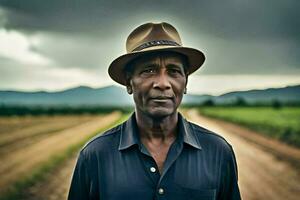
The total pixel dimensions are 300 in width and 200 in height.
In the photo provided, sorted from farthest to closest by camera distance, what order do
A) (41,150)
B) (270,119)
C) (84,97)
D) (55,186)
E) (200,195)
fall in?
(270,119)
(84,97)
(41,150)
(55,186)
(200,195)

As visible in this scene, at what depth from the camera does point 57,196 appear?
3031mm

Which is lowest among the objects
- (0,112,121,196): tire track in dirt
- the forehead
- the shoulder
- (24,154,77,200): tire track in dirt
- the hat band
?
(24,154,77,200): tire track in dirt

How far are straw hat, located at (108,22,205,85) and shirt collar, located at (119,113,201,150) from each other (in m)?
0.16

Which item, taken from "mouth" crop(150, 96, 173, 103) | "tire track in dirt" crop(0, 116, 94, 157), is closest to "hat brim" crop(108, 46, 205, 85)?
"mouth" crop(150, 96, 173, 103)

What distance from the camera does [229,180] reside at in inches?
59.6

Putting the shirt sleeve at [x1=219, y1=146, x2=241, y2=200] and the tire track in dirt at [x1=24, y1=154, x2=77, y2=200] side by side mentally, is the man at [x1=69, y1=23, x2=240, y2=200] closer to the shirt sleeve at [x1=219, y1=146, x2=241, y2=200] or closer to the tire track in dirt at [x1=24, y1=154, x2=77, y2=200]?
the shirt sleeve at [x1=219, y1=146, x2=241, y2=200]

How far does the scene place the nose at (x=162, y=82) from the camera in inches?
56.5

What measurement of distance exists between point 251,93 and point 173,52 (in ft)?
6.40

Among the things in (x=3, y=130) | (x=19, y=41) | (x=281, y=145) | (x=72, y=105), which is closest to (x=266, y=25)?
(x=281, y=145)

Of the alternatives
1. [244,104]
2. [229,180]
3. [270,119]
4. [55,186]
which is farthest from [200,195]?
[270,119]

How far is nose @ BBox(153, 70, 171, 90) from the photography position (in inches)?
56.5

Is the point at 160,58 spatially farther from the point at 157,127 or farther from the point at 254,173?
the point at 254,173

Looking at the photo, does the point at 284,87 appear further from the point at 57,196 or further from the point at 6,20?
the point at 6,20

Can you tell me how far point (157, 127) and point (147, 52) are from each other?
225mm
